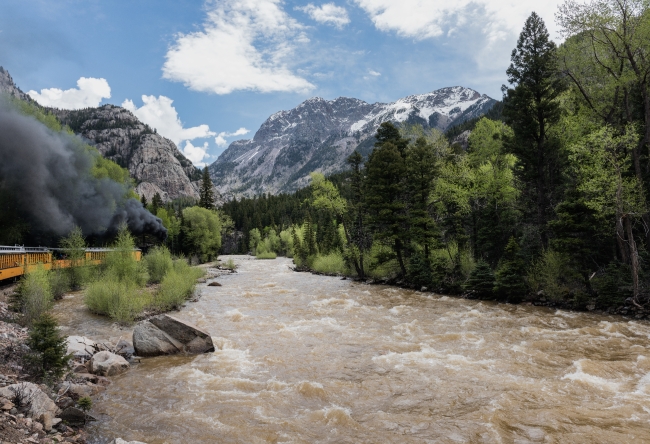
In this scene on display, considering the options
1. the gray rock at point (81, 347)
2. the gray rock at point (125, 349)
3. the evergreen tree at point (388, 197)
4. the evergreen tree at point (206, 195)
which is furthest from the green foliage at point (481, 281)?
the evergreen tree at point (206, 195)

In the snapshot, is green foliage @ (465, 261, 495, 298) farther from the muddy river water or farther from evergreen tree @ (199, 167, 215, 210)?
evergreen tree @ (199, 167, 215, 210)

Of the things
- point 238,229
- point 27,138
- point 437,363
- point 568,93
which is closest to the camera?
point 437,363

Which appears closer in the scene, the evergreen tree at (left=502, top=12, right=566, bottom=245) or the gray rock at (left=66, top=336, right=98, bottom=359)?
the gray rock at (left=66, top=336, right=98, bottom=359)

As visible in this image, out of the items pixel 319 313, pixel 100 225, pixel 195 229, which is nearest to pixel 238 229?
pixel 195 229

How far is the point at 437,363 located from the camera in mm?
11359

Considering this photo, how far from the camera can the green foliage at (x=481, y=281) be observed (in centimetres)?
2361

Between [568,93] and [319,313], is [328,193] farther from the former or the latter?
[568,93]

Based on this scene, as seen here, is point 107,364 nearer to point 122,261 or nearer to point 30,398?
point 30,398

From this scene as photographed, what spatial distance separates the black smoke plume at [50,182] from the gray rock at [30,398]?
26847 mm

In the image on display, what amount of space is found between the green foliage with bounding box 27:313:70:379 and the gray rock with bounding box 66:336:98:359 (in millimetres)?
2607

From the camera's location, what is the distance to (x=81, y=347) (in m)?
11.9

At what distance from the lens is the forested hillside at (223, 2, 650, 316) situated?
18375mm

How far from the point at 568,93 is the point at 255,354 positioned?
25.8 metres

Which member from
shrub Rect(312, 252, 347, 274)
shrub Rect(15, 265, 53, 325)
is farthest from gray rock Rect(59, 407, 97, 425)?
shrub Rect(312, 252, 347, 274)
